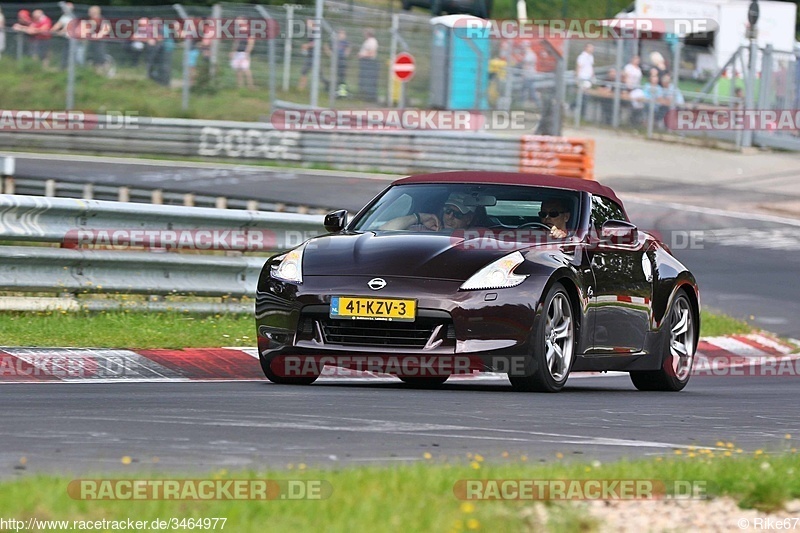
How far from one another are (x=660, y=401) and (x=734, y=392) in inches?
52.2

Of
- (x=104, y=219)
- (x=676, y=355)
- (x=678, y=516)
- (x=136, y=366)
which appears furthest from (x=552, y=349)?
(x=104, y=219)

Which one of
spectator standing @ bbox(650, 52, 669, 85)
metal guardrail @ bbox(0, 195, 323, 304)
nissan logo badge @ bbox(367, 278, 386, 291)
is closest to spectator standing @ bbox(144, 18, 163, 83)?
spectator standing @ bbox(650, 52, 669, 85)

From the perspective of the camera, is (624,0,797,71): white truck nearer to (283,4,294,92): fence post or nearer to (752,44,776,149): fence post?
(752,44,776,149): fence post

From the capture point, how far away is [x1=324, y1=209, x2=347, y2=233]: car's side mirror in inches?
372

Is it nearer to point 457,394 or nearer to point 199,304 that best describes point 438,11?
point 199,304

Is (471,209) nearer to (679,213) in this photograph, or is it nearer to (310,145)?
(679,213)

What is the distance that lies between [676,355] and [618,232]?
4.44ft

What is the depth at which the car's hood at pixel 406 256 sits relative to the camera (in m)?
8.38

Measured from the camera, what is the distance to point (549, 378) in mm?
8625

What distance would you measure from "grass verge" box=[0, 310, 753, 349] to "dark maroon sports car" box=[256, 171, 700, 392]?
56.0 inches

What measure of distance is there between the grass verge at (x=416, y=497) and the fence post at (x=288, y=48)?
25816 mm

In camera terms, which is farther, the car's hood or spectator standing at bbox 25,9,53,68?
spectator standing at bbox 25,9,53,68

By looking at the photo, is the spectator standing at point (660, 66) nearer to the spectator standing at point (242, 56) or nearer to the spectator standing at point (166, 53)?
the spectator standing at point (242, 56)

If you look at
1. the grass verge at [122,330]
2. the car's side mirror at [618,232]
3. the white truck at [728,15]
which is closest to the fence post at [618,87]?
the white truck at [728,15]
